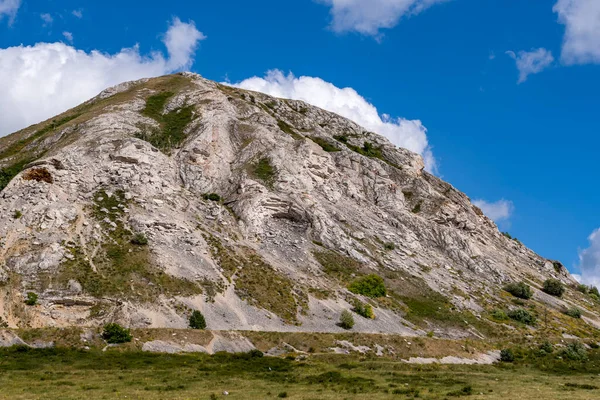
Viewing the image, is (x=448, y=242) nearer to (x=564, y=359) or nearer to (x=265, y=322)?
(x=564, y=359)

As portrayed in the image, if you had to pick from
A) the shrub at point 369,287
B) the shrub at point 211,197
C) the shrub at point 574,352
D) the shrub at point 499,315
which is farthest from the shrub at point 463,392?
the shrub at point 211,197

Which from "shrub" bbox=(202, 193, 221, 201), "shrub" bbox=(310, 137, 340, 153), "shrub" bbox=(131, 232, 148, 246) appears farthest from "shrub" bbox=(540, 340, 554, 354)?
"shrub" bbox=(310, 137, 340, 153)

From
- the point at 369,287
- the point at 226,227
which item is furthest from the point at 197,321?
the point at 369,287

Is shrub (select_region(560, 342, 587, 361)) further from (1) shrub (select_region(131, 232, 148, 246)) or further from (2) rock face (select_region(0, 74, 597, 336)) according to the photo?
(1) shrub (select_region(131, 232, 148, 246))

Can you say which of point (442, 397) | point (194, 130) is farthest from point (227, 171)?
point (442, 397)

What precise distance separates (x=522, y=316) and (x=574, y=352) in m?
16.7

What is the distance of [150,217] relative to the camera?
87812mm

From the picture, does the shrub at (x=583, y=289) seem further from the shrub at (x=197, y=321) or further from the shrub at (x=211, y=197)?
the shrub at (x=197, y=321)

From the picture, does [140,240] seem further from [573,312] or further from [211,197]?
[573,312]

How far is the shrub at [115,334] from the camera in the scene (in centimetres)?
5481

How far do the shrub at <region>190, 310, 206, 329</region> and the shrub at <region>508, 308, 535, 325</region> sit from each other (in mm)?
58863

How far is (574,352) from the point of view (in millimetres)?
72188

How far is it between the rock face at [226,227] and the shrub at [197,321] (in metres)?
2.29

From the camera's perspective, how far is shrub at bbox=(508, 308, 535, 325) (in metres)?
88.5
